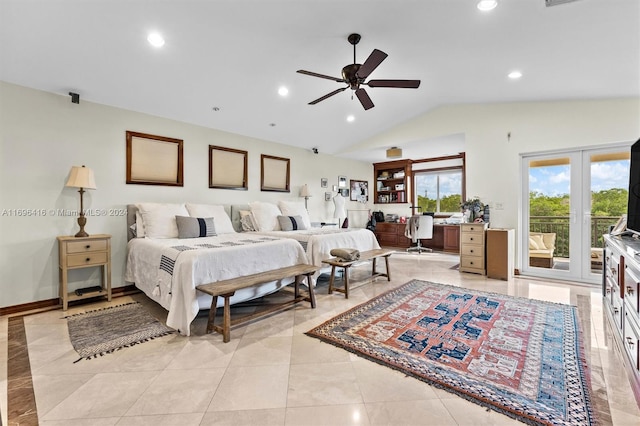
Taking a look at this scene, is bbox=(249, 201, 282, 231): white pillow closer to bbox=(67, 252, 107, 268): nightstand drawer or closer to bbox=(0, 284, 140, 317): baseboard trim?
bbox=(67, 252, 107, 268): nightstand drawer

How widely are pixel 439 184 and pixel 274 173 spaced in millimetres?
4571

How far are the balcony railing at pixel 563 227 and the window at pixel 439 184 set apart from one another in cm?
264

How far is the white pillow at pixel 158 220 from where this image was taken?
3815 mm

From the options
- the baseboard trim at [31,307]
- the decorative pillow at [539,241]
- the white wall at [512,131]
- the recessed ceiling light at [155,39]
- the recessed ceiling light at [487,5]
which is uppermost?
the recessed ceiling light at [487,5]

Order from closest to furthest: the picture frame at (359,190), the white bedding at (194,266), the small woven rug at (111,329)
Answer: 1. the small woven rug at (111,329)
2. the white bedding at (194,266)
3. the picture frame at (359,190)

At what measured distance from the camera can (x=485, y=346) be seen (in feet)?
7.88

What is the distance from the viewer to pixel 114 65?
10.6 feet

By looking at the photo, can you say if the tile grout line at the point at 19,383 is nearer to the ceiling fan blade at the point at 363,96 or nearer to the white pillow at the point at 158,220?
the white pillow at the point at 158,220

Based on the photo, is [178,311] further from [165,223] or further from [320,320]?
[165,223]

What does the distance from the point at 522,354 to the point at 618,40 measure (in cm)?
300

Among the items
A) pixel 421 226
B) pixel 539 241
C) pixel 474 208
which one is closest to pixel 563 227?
pixel 539 241

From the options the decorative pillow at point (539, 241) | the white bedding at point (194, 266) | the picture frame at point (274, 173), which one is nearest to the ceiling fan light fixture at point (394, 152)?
the picture frame at point (274, 173)

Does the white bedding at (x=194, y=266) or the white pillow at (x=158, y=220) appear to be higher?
the white pillow at (x=158, y=220)

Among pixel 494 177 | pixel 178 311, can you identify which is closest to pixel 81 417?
pixel 178 311
